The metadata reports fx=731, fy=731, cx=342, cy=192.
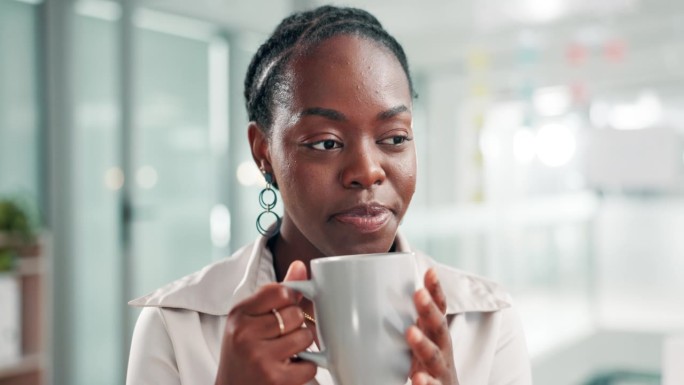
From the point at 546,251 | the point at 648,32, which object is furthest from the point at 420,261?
the point at 546,251

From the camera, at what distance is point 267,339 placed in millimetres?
699

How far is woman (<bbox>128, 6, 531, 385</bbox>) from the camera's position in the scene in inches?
35.1

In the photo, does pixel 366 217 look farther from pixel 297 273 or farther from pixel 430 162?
pixel 430 162

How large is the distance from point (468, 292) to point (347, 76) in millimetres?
388

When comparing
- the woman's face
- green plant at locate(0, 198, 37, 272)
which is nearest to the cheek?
the woman's face

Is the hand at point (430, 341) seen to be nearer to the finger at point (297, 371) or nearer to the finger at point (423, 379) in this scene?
the finger at point (423, 379)

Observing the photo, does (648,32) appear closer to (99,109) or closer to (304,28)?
(304,28)

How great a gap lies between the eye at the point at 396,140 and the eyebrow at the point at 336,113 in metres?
0.03

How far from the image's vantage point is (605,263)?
8.18ft

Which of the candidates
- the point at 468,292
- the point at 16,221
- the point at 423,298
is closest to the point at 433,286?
the point at 423,298

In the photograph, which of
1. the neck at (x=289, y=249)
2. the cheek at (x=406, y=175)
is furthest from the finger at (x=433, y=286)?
the neck at (x=289, y=249)

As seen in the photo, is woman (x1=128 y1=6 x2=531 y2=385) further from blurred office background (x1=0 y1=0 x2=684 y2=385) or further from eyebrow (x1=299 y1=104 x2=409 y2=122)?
blurred office background (x1=0 y1=0 x2=684 y2=385)

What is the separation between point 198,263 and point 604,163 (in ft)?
9.69

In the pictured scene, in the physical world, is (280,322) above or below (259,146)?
below
